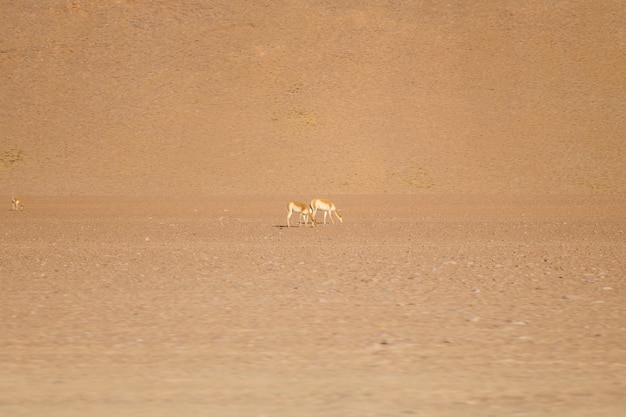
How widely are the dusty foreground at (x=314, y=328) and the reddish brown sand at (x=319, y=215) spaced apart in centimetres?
4

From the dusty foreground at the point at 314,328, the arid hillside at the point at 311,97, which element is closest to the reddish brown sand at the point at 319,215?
the dusty foreground at the point at 314,328

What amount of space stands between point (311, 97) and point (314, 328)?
48218 mm

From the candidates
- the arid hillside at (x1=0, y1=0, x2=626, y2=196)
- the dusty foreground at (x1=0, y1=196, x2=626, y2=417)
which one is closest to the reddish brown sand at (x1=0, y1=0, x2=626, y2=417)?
the dusty foreground at (x1=0, y1=196, x2=626, y2=417)

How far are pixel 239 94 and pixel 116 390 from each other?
51.5m

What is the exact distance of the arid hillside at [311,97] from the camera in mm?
44469

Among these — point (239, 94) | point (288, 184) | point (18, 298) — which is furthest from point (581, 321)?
point (239, 94)

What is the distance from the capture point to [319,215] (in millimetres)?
29453

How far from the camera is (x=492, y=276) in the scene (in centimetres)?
1170

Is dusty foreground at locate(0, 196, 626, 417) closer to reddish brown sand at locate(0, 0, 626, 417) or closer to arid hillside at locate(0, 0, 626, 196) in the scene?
reddish brown sand at locate(0, 0, 626, 417)

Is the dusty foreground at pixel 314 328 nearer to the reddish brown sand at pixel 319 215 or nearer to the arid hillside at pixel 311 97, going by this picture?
the reddish brown sand at pixel 319 215

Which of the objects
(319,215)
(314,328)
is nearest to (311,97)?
(319,215)

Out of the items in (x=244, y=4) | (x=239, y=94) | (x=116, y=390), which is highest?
(x=244, y=4)

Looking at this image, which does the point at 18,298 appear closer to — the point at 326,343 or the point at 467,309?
the point at 326,343

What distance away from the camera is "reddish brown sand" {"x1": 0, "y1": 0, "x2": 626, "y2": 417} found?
20.0 ft
